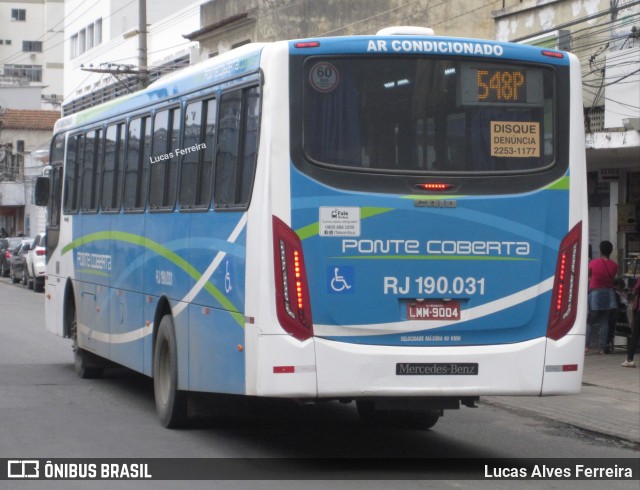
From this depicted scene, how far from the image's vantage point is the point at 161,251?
1192 cm

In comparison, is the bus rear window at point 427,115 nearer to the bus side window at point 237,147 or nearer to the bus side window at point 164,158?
the bus side window at point 237,147

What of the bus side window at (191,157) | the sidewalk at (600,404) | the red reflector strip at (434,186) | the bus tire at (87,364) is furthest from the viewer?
the bus tire at (87,364)

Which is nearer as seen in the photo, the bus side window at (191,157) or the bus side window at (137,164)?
the bus side window at (191,157)

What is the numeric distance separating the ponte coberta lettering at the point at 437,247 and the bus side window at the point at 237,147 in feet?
3.20

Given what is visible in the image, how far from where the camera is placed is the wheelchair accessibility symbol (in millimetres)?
9086

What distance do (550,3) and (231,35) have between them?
17689 mm

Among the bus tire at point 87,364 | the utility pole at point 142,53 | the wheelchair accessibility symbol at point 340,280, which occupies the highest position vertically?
the utility pole at point 142,53

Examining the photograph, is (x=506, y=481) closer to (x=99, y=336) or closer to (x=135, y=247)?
(x=135, y=247)

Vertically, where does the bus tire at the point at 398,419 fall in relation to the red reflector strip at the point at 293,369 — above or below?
below

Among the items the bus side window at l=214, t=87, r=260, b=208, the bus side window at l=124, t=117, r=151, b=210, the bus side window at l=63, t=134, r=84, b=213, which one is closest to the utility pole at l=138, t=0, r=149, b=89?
the bus side window at l=63, t=134, r=84, b=213

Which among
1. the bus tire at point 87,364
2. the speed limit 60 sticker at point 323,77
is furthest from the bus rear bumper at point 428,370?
the bus tire at point 87,364

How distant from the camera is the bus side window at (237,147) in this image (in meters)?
9.47

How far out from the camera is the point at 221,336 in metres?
10.0

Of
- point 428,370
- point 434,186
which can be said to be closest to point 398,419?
point 428,370
